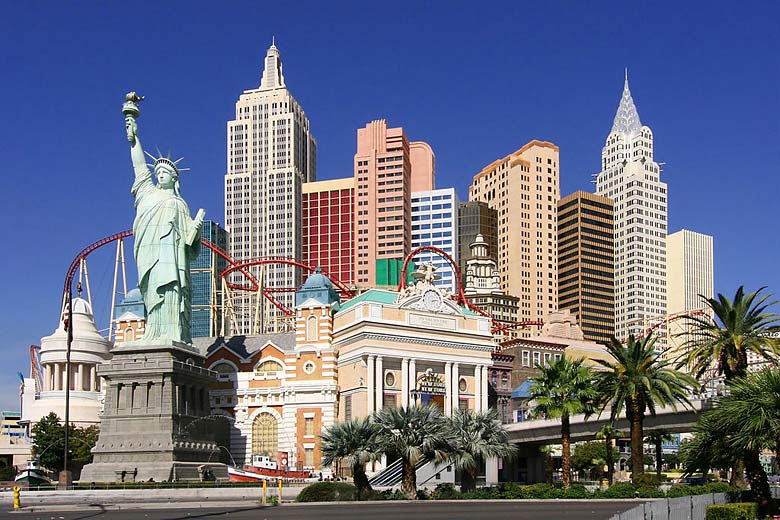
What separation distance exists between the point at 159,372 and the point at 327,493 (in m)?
28.1

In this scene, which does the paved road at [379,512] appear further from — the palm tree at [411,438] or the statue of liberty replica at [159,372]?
the statue of liberty replica at [159,372]

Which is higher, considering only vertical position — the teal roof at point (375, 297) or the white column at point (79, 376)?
the teal roof at point (375, 297)

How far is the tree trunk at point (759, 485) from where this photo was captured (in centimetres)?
3641

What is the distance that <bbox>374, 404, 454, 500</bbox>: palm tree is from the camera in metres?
52.3

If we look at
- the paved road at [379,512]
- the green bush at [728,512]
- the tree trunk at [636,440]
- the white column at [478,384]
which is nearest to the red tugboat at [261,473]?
the white column at [478,384]

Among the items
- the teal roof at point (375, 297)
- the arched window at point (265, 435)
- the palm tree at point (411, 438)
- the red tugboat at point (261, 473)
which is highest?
the teal roof at point (375, 297)

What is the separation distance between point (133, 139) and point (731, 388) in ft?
192

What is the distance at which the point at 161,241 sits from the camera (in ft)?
262

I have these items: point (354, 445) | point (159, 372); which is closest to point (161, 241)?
point (159, 372)

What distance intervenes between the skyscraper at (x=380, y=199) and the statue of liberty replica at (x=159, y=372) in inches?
4320

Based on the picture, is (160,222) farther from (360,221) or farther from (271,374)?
(360,221)

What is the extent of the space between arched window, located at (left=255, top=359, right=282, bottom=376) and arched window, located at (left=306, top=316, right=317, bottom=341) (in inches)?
174

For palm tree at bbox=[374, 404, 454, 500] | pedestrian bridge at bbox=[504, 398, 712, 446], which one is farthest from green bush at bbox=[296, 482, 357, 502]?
pedestrian bridge at bbox=[504, 398, 712, 446]

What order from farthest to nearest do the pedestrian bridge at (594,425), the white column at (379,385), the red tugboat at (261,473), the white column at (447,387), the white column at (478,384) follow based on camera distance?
the white column at (478,384) → the white column at (447,387) → the white column at (379,385) → the red tugboat at (261,473) → the pedestrian bridge at (594,425)
